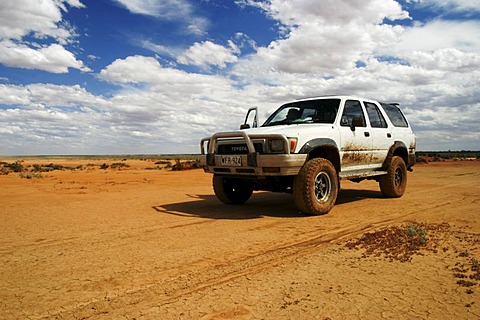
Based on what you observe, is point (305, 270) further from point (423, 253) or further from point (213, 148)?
point (213, 148)

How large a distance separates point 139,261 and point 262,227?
6.56ft

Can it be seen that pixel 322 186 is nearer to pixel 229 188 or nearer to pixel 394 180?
pixel 229 188

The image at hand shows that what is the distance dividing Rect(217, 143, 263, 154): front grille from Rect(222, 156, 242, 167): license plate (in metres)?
0.15

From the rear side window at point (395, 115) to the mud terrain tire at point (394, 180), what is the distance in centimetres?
90

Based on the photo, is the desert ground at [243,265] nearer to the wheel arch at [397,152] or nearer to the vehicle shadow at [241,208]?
the vehicle shadow at [241,208]

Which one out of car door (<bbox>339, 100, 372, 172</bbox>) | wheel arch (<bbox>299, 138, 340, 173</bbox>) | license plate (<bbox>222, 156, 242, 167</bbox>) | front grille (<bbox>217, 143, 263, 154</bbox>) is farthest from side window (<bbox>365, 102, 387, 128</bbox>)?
license plate (<bbox>222, 156, 242, 167</bbox>)

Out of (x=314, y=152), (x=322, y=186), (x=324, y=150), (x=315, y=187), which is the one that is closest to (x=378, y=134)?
(x=324, y=150)

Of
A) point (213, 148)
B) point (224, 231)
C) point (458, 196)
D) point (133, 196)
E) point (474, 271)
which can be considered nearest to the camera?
point (474, 271)

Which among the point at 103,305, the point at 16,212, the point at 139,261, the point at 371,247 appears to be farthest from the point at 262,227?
the point at 16,212

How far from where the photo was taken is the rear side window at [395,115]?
8.34 metres

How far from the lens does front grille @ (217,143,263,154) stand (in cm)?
585

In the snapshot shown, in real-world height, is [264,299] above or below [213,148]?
below

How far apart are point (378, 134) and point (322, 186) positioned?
2318mm

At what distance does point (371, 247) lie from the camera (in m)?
3.85
